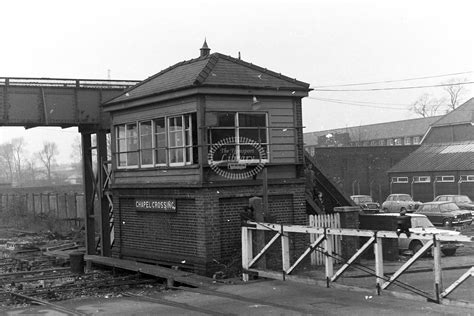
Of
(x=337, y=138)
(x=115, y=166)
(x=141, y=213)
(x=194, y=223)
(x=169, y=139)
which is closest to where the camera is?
(x=194, y=223)

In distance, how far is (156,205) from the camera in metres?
16.7

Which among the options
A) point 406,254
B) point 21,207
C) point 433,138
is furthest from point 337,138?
point 406,254

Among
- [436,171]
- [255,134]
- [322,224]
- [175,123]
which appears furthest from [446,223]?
[436,171]

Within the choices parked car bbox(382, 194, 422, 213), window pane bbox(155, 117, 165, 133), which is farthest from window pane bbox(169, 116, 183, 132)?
parked car bbox(382, 194, 422, 213)

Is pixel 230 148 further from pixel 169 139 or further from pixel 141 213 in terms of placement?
pixel 141 213

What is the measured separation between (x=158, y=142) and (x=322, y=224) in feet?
17.7

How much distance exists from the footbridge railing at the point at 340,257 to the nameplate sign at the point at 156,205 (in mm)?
3037

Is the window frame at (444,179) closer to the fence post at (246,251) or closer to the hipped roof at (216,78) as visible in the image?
the hipped roof at (216,78)

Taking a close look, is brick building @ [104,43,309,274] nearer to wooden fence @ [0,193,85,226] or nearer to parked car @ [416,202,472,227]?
parked car @ [416,202,472,227]

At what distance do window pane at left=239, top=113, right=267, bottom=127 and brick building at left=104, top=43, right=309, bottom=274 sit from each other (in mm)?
28

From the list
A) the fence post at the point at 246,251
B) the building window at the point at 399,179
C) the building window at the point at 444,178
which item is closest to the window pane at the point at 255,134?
the fence post at the point at 246,251

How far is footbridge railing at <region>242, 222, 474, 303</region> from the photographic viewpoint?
30.5ft

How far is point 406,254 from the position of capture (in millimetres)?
19891

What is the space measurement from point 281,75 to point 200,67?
7.89 feet
